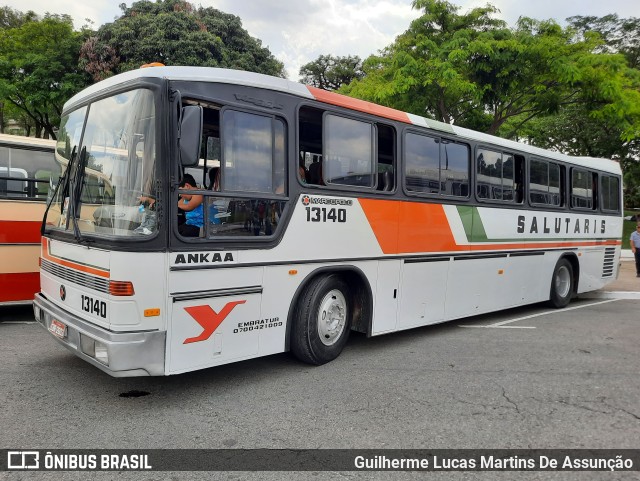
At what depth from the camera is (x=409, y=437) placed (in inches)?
148

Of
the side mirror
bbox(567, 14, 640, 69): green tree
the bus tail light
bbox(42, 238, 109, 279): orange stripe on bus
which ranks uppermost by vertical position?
bbox(567, 14, 640, 69): green tree

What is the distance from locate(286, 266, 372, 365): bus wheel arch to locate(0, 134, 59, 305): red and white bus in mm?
4263

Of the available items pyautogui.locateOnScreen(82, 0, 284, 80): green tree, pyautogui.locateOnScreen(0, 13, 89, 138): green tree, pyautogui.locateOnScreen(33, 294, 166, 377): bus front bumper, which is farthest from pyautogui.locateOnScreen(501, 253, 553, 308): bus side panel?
pyautogui.locateOnScreen(0, 13, 89, 138): green tree

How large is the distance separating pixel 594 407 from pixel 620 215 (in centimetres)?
849

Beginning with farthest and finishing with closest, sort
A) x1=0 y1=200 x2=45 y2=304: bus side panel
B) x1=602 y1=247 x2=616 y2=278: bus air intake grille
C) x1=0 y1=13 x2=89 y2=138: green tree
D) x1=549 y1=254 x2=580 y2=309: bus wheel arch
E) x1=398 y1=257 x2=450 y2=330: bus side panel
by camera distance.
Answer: x1=0 y1=13 x2=89 y2=138: green tree → x1=602 y1=247 x2=616 y2=278: bus air intake grille → x1=549 y1=254 x2=580 y2=309: bus wheel arch → x1=0 y1=200 x2=45 y2=304: bus side panel → x1=398 y1=257 x2=450 y2=330: bus side panel

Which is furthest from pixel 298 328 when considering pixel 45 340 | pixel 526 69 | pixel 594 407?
pixel 526 69

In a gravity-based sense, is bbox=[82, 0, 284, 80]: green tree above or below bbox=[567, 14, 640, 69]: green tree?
below

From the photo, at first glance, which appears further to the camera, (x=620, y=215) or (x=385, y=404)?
(x=620, y=215)

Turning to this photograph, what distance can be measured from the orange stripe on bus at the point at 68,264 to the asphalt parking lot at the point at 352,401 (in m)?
1.13

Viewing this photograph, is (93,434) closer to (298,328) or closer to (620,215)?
(298,328)

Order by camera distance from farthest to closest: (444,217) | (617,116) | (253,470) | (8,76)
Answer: (8,76) → (617,116) → (444,217) → (253,470)

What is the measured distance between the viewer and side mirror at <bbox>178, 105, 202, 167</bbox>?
4000 millimetres

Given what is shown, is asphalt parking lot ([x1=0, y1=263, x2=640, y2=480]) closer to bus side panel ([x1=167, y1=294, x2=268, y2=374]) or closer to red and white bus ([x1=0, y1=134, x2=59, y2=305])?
bus side panel ([x1=167, y1=294, x2=268, y2=374])

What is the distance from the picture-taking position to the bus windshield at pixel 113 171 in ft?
13.2
